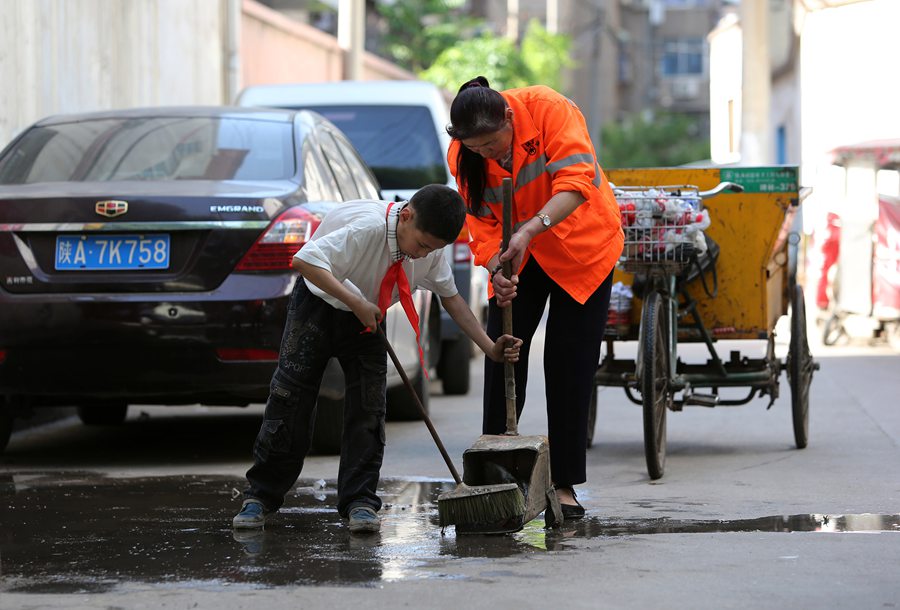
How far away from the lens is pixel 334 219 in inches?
214

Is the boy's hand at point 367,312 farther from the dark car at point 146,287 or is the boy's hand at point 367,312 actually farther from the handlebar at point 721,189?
the handlebar at point 721,189

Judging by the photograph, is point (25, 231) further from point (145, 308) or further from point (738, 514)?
point (738, 514)

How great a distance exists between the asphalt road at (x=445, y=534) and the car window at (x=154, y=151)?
1.38 m

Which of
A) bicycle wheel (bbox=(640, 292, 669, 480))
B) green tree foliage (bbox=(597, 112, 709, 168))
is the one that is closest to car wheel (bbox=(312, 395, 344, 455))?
bicycle wheel (bbox=(640, 292, 669, 480))

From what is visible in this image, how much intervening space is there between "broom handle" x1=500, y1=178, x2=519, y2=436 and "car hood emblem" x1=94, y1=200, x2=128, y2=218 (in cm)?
200

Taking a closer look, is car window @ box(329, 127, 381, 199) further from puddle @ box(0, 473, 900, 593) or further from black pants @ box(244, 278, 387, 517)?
black pants @ box(244, 278, 387, 517)

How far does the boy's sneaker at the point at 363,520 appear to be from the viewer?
5336mm

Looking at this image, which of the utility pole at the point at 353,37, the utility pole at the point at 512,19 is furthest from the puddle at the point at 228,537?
the utility pole at the point at 512,19

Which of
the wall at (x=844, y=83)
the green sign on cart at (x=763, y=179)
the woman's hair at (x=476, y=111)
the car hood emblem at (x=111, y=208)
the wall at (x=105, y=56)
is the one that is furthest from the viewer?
the wall at (x=844, y=83)

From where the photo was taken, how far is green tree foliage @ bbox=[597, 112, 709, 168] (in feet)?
165

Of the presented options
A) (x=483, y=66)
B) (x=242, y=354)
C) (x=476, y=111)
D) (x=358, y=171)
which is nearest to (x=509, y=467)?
(x=476, y=111)

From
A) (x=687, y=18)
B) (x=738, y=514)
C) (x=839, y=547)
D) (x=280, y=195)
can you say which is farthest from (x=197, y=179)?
(x=687, y=18)

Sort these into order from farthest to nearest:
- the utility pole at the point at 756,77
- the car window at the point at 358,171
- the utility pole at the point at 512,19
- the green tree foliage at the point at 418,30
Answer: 1. the utility pole at the point at 512,19
2. the green tree foliage at the point at 418,30
3. the utility pole at the point at 756,77
4. the car window at the point at 358,171

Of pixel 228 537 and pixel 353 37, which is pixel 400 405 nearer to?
pixel 228 537
